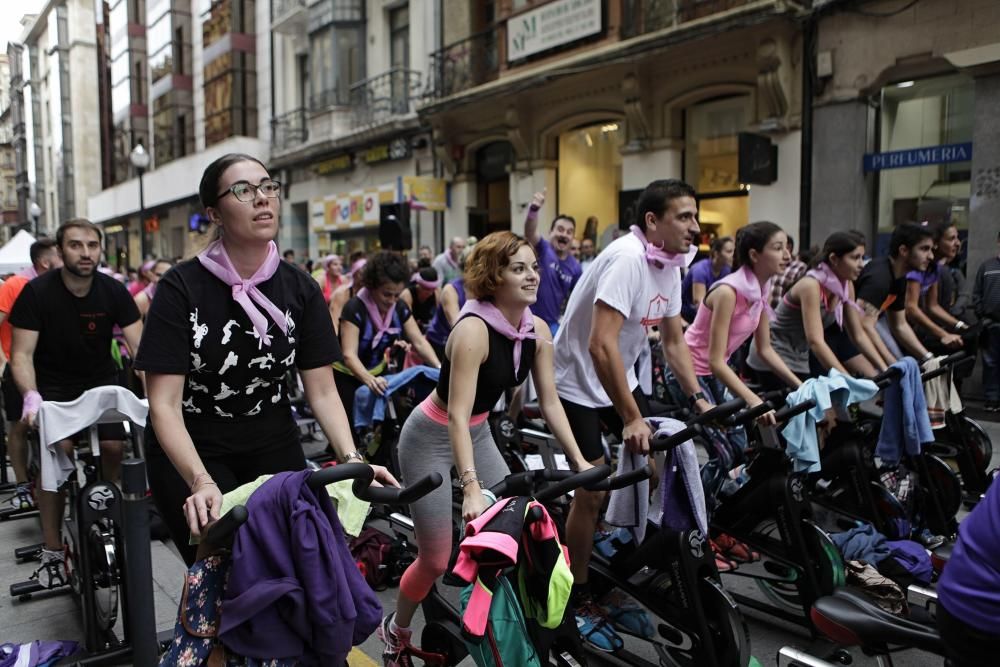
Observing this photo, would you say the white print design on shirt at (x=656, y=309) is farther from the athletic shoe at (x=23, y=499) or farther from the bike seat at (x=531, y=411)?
the athletic shoe at (x=23, y=499)

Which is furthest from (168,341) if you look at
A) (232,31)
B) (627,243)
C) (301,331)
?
(232,31)

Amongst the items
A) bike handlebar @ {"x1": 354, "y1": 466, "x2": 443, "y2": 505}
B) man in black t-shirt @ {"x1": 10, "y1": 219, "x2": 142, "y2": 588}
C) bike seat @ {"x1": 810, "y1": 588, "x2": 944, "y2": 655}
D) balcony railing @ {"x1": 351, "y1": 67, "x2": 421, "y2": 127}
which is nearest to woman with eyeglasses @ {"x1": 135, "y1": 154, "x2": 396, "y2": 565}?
bike handlebar @ {"x1": 354, "y1": 466, "x2": 443, "y2": 505}

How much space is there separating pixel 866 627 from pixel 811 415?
207 centimetres

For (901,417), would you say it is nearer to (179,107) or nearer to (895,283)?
(895,283)

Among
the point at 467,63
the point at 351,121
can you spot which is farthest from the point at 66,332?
the point at 351,121

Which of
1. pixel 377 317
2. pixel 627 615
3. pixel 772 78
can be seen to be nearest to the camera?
pixel 627 615

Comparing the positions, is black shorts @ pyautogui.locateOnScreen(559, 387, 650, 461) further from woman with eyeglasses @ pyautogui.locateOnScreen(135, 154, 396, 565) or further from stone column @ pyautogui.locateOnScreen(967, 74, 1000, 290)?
stone column @ pyautogui.locateOnScreen(967, 74, 1000, 290)

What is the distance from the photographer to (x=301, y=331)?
2.76 meters

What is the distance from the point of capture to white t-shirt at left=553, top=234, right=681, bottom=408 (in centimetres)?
368

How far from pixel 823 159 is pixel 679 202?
9198mm

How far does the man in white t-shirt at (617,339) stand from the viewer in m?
3.57

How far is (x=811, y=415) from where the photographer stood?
3998 mm

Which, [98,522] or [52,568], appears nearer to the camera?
[98,522]

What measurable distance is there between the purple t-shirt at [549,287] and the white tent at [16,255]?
795 centimetres
